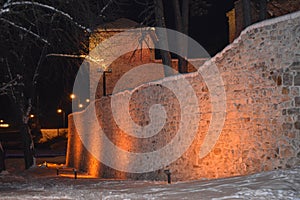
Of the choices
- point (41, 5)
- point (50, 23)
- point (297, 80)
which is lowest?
point (297, 80)

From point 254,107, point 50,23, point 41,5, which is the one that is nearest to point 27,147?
point 50,23

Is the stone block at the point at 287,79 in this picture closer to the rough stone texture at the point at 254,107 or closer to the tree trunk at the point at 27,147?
the rough stone texture at the point at 254,107

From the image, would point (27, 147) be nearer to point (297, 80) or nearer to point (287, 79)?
point (287, 79)

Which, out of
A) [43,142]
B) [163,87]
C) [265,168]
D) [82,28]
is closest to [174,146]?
[163,87]

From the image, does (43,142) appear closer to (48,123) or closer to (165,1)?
(48,123)

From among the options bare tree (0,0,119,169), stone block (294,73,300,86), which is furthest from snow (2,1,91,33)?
stone block (294,73,300,86)

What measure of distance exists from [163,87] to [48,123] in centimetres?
4367

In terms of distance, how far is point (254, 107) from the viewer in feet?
34.3

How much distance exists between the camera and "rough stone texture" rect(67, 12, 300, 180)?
380 inches

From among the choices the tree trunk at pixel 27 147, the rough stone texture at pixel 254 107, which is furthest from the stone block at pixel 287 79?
the tree trunk at pixel 27 147

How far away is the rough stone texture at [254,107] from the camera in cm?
966

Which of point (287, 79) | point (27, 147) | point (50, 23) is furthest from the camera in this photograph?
point (27, 147)

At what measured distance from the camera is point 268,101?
10109 millimetres

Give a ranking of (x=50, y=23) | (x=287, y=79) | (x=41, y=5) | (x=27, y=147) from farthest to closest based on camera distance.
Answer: (x=27, y=147)
(x=50, y=23)
(x=287, y=79)
(x=41, y=5)
